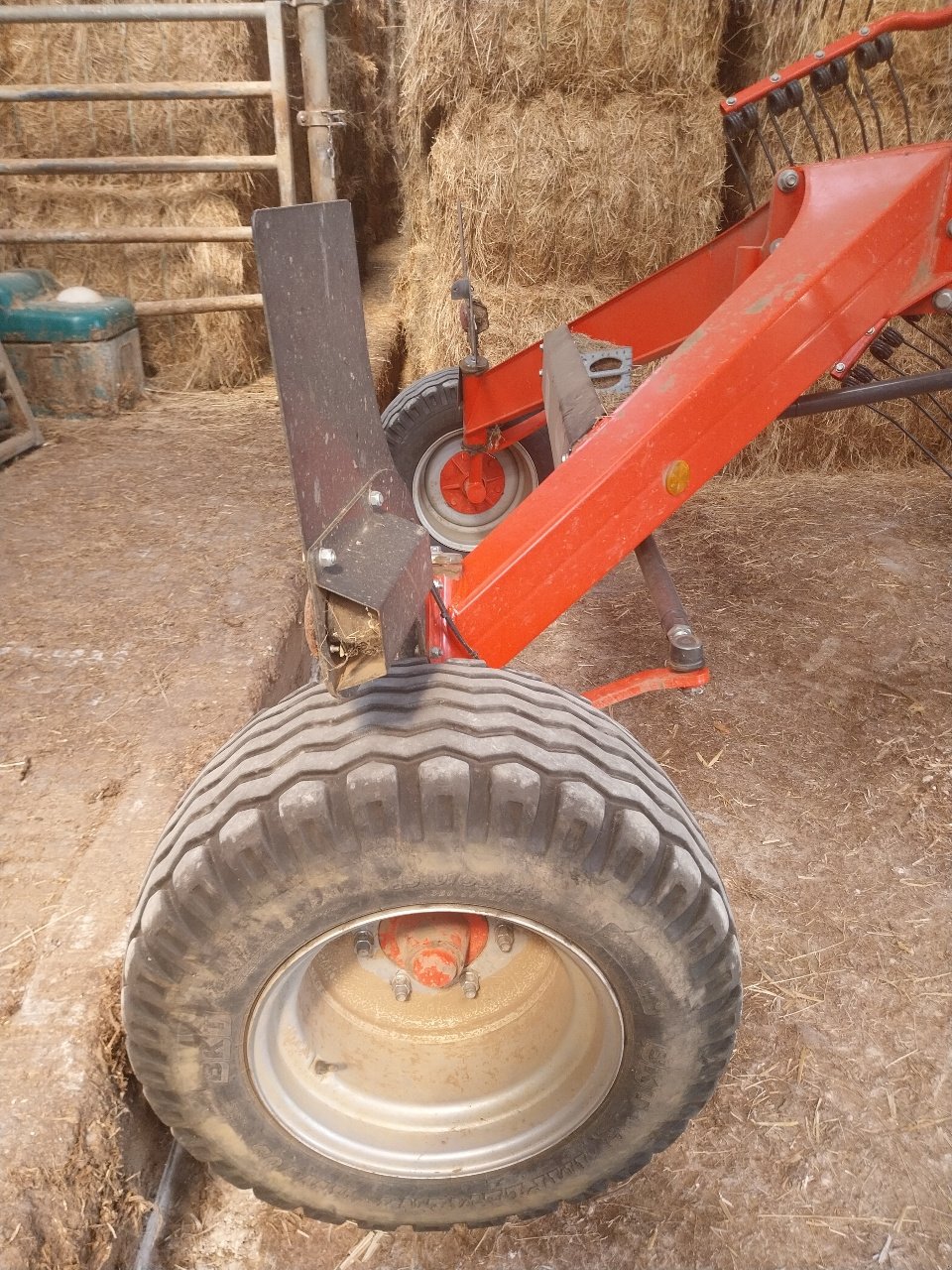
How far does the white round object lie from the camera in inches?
192

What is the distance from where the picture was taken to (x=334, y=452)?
1387 mm

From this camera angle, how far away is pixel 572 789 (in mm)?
1225

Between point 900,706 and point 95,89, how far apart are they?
4.77m

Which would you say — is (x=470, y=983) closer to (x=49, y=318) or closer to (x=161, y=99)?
(x=49, y=318)

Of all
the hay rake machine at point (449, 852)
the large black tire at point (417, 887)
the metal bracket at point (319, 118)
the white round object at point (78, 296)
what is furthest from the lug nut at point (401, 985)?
the metal bracket at point (319, 118)

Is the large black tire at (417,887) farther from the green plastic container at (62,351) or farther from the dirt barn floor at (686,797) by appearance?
the green plastic container at (62,351)

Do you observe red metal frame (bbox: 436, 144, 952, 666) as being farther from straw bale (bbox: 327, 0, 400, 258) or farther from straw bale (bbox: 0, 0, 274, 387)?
straw bale (bbox: 327, 0, 400, 258)

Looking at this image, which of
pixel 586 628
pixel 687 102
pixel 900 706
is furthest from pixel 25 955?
pixel 687 102

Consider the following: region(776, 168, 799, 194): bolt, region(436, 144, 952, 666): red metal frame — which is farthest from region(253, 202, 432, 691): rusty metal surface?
region(776, 168, 799, 194): bolt

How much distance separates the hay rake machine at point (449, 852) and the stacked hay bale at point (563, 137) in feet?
8.37

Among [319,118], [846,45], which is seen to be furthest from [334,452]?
[319,118]

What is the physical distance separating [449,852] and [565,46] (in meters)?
Answer: 3.95

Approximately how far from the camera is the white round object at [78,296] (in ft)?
16.0

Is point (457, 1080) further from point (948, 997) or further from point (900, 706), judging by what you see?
point (900, 706)
